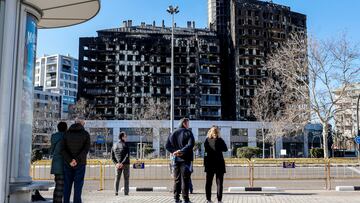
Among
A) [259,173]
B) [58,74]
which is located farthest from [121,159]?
[58,74]

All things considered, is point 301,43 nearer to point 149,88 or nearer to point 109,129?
point 109,129

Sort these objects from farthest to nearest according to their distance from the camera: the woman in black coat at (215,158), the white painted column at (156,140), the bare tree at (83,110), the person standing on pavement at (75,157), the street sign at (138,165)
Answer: the bare tree at (83,110)
the white painted column at (156,140)
the street sign at (138,165)
the woman in black coat at (215,158)
the person standing on pavement at (75,157)

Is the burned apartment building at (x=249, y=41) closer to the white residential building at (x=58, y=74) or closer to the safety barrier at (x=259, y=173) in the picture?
the safety barrier at (x=259, y=173)

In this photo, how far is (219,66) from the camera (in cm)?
9531

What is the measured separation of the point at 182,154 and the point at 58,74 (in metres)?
148

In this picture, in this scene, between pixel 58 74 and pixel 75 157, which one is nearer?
pixel 75 157

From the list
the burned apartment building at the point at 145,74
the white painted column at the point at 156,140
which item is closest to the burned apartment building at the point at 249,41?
the burned apartment building at the point at 145,74

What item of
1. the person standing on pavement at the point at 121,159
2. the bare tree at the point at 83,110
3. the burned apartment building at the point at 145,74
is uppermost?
the burned apartment building at the point at 145,74

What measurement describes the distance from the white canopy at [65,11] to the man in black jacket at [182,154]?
3.41 meters

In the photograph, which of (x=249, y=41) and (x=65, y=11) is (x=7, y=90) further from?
(x=249, y=41)

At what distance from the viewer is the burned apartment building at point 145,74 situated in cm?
9162

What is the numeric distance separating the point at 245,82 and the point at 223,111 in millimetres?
8812

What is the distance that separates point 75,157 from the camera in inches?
338

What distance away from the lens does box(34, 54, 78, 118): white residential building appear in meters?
151
